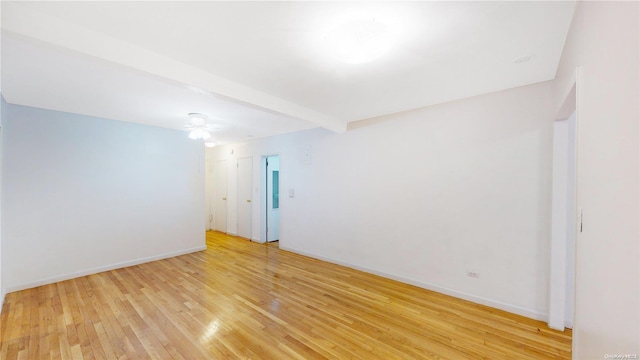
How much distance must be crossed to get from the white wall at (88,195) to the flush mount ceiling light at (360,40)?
4.24 meters

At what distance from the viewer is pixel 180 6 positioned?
1473mm

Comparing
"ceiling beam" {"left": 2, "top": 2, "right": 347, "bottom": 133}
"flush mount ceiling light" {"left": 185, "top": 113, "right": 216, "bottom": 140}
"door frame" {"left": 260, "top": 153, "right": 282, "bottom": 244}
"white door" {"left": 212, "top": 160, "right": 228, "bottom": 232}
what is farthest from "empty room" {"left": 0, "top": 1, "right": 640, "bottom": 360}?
"white door" {"left": 212, "top": 160, "right": 228, "bottom": 232}

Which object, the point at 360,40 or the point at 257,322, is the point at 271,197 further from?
the point at 360,40

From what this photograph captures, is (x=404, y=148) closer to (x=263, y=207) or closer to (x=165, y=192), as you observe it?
(x=263, y=207)

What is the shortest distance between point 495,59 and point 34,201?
5841 mm

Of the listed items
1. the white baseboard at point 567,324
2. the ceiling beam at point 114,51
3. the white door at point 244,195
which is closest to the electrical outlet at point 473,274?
the white baseboard at point 567,324

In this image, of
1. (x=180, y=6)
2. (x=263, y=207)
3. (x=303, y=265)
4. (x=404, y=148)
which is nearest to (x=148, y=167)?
(x=263, y=207)

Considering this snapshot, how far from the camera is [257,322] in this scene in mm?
2574

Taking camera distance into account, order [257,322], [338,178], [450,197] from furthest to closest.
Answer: [338,178]
[450,197]
[257,322]

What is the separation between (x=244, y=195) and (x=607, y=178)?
6156 millimetres

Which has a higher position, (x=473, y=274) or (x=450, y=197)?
(x=450, y=197)

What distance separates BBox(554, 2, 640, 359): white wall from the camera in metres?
0.81

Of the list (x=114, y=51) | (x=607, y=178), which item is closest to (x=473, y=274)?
(x=607, y=178)

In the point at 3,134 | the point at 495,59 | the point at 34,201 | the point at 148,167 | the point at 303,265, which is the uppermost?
the point at 495,59
